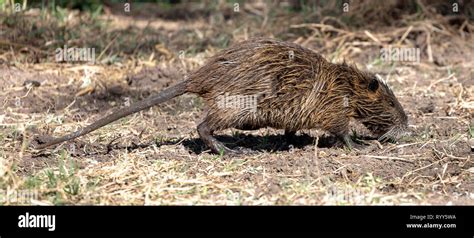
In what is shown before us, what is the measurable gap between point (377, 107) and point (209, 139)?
1.47 m

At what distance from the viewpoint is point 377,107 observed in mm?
6418

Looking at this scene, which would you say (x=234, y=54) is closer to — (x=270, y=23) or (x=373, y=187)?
(x=373, y=187)

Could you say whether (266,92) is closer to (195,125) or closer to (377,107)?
(377,107)

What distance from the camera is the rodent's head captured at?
20.8ft

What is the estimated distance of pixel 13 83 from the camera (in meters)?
7.71
